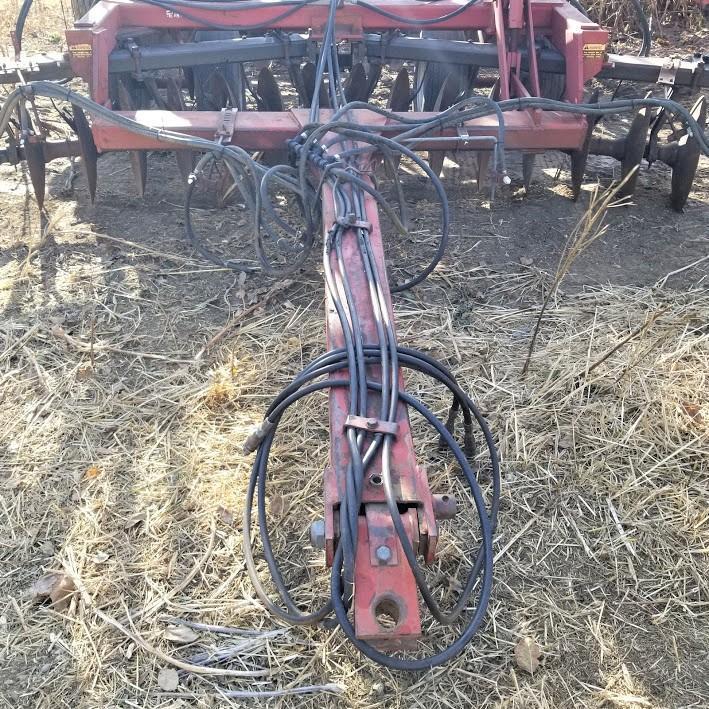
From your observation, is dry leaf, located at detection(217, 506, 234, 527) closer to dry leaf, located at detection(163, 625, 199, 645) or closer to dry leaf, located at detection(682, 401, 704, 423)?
dry leaf, located at detection(163, 625, 199, 645)

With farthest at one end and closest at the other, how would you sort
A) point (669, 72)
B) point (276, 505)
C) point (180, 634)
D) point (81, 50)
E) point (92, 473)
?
point (669, 72), point (81, 50), point (92, 473), point (276, 505), point (180, 634)

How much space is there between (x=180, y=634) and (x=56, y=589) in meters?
0.42

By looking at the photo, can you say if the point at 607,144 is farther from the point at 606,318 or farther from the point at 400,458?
the point at 400,458

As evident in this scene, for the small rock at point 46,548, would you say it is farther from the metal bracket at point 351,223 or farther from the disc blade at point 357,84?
the disc blade at point 357,84

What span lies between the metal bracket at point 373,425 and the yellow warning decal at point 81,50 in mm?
2924

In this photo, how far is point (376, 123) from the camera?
3.56 meters

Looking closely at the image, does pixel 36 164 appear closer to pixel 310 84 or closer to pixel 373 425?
pixel 310 84

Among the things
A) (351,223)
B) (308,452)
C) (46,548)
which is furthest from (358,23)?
(46,548)

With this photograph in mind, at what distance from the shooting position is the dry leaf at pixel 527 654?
198cm

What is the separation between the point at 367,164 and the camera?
3172mm

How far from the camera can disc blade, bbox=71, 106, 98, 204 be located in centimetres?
365

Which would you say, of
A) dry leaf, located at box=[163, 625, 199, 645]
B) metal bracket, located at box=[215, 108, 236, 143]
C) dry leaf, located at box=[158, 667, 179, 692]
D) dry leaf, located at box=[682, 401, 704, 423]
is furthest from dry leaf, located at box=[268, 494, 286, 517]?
metal bracket, located at box=[215, 108, 236, 143]

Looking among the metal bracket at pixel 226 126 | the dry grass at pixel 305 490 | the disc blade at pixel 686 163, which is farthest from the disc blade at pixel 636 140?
the metal bracket at pixel 226 126

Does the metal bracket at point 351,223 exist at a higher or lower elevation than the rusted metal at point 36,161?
higher
